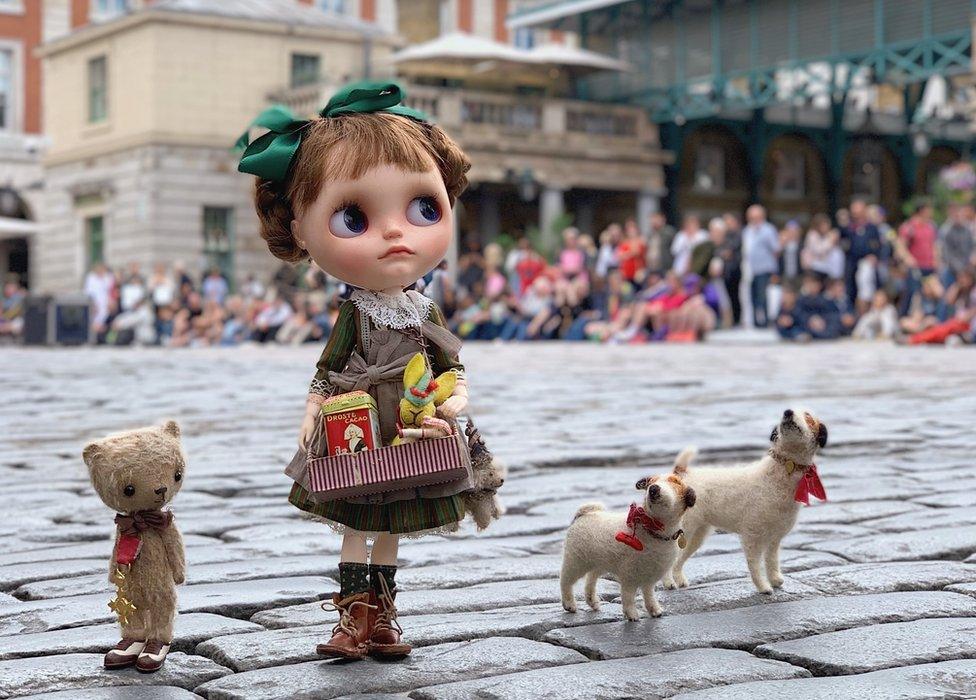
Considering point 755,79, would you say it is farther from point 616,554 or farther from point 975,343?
point 616,554

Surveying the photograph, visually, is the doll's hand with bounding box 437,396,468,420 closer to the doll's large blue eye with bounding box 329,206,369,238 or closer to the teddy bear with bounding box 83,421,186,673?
the doll's large blue eye with bounding box 329,206,369,238

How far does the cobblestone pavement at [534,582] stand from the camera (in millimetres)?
3162

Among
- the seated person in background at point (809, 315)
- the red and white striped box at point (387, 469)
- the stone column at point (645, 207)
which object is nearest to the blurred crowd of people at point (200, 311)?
the seated person in background at point (809, 315)

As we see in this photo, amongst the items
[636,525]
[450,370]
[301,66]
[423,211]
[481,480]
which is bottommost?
[636,525]

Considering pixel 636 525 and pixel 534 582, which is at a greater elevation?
pixel 636 525

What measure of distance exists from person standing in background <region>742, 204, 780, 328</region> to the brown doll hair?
1919 cm

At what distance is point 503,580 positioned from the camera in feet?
14.0

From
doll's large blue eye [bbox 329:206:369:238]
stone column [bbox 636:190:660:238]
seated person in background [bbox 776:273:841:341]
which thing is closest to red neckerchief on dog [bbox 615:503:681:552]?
doll's large blue eye [bbox 329:206:369:238]

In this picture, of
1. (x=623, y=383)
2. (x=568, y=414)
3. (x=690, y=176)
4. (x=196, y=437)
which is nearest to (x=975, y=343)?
(x=623, y=383)

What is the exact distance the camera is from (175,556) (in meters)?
3.36

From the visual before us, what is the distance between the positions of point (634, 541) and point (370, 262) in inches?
33.3

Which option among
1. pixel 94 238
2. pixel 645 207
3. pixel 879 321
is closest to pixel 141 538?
pixel 879 321

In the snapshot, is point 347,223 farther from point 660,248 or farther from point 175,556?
point 660,248

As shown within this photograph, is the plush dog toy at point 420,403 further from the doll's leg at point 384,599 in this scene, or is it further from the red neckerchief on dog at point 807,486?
the red neckerchief on dog at point 807,486
